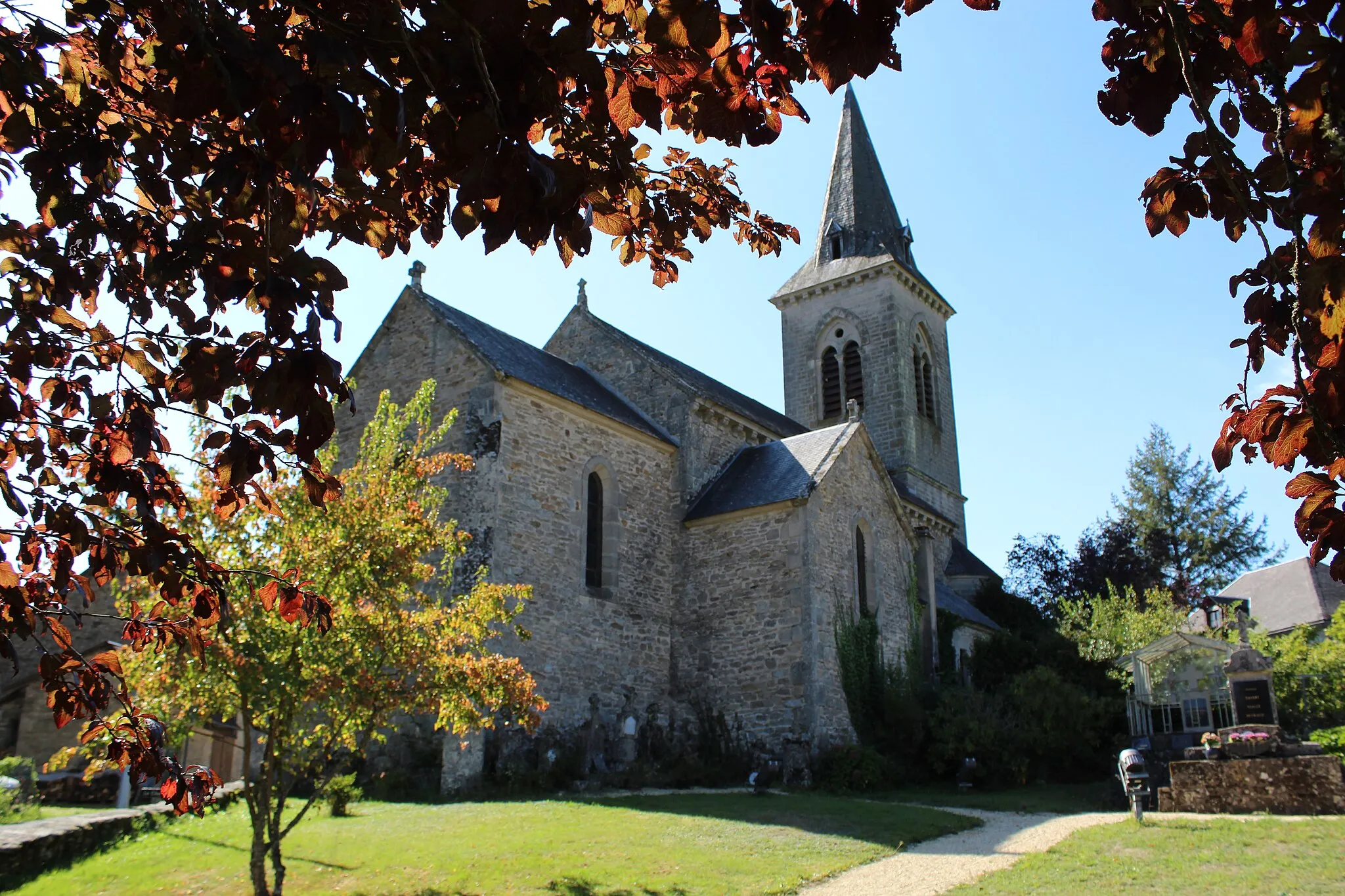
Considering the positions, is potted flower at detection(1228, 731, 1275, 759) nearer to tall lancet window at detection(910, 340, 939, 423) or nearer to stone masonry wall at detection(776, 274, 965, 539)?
stone masonry wall at detection(776, 274, 965, 539)

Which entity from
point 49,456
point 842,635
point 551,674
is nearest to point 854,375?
point 842,635

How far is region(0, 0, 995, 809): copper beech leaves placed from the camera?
246cm

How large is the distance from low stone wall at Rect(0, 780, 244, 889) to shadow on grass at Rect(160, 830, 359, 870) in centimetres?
51

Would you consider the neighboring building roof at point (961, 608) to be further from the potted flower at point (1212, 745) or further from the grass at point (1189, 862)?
the grass at point (1189, 862)

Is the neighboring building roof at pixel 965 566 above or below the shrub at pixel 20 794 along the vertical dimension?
above

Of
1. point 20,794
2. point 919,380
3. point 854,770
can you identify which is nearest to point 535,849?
point 854,770

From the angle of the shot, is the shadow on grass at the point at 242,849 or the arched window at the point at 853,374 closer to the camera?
the shadow on grass at the point at 242,849

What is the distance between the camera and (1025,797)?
16.8 m

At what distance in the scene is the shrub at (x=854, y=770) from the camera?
16.7 m

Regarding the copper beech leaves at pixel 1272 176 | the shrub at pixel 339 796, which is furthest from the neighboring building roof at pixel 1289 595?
the copper beech leaves at pixel 1272 176

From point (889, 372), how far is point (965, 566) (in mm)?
7264

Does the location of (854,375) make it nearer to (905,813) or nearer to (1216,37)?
(905,813)

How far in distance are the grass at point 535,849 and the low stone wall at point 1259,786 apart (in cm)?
305

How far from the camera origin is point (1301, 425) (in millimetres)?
2662
